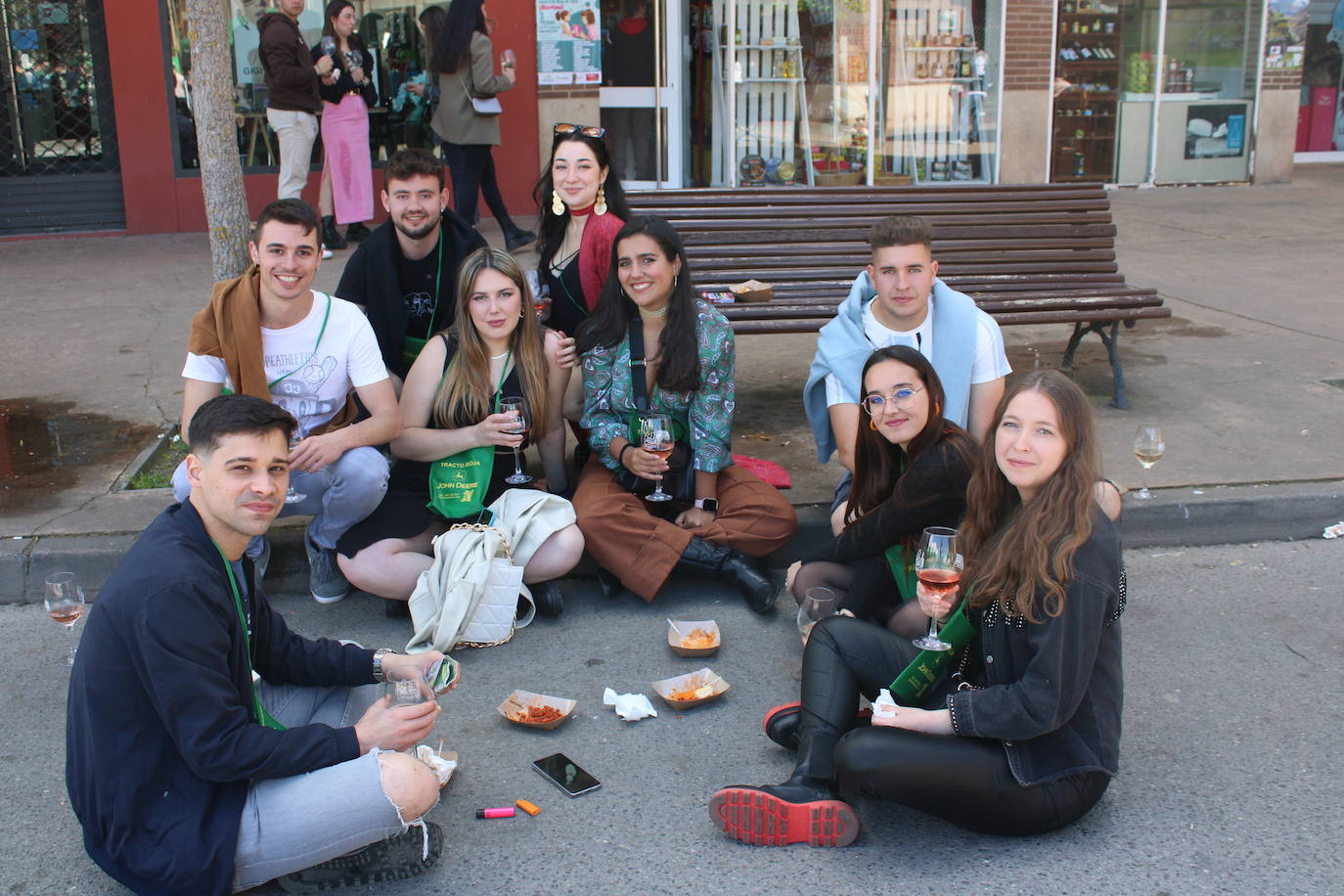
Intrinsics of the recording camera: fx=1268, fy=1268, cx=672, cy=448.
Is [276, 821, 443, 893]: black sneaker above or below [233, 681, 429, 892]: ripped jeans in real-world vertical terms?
below

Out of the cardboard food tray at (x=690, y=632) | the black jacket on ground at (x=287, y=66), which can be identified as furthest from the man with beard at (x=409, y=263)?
the black jacket on ground at (x=287, y=66)

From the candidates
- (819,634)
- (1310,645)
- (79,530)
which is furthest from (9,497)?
(1310,645)

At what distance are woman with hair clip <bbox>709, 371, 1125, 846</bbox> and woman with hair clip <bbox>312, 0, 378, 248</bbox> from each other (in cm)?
789

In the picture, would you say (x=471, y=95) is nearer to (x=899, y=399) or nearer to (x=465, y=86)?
(x=465, y=86)

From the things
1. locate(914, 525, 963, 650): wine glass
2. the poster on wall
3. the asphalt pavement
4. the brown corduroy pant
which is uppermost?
the poster on wall

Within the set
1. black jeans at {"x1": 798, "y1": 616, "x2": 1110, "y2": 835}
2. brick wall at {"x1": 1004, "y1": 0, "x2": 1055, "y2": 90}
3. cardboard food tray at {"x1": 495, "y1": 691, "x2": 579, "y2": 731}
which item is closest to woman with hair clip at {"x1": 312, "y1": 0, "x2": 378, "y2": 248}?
brick wall at {"x1": 1004, "y1": 0, "x2": 1055, "y2": 90}

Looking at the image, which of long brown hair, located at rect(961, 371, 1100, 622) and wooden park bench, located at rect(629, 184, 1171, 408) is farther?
wooden park bench, located at rect(629, 184, 1171, 408)

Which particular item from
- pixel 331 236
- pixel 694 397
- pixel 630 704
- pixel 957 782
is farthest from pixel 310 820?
pixel 331 236

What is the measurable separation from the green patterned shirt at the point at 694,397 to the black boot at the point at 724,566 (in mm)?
307

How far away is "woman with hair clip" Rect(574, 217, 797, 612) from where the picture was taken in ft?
15.1

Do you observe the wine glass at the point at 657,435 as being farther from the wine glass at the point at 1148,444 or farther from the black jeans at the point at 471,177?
the black jeans at the point at 471,177

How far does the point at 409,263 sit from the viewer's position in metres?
5.25

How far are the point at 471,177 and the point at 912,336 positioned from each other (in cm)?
593

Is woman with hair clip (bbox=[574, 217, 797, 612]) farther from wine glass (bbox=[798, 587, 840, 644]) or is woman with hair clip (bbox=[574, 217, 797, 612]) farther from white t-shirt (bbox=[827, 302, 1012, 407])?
wine glass (bbox=[798, 587, 840, 644])
